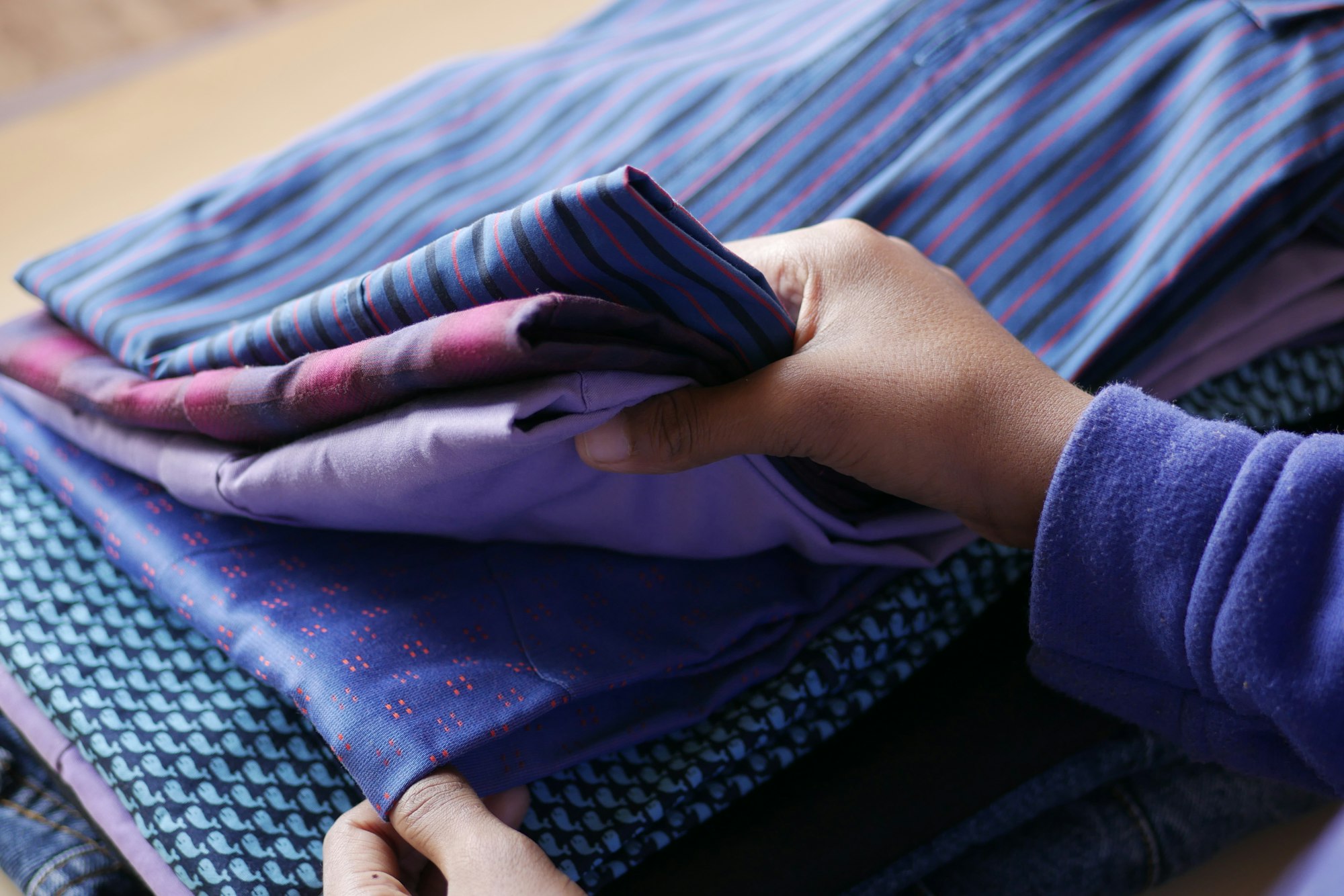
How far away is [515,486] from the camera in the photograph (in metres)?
0.52

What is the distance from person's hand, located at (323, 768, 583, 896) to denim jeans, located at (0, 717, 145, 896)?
171mm

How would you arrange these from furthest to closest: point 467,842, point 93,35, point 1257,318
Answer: point 93,35
point 1257,318
point 467,842

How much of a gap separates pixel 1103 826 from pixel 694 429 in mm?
356

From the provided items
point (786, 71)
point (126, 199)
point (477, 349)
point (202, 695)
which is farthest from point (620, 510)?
point (126, 199)

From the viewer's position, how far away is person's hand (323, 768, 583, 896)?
435 mm

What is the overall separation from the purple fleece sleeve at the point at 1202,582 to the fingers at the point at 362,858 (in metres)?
0.34

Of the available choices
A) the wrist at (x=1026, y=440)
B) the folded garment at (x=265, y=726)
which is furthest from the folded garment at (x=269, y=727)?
the wrist at (x=1026, y=440)

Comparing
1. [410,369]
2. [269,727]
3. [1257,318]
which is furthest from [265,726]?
[1257,318]

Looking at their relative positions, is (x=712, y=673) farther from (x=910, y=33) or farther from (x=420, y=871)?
(x=910, y=33)

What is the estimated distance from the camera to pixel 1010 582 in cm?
64

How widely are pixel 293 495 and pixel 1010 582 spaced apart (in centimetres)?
42

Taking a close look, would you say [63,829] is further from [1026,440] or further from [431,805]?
[1026,440]

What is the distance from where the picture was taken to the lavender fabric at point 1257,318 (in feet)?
2.26

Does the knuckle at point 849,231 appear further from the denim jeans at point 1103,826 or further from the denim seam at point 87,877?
the denim seam at point 87,877
